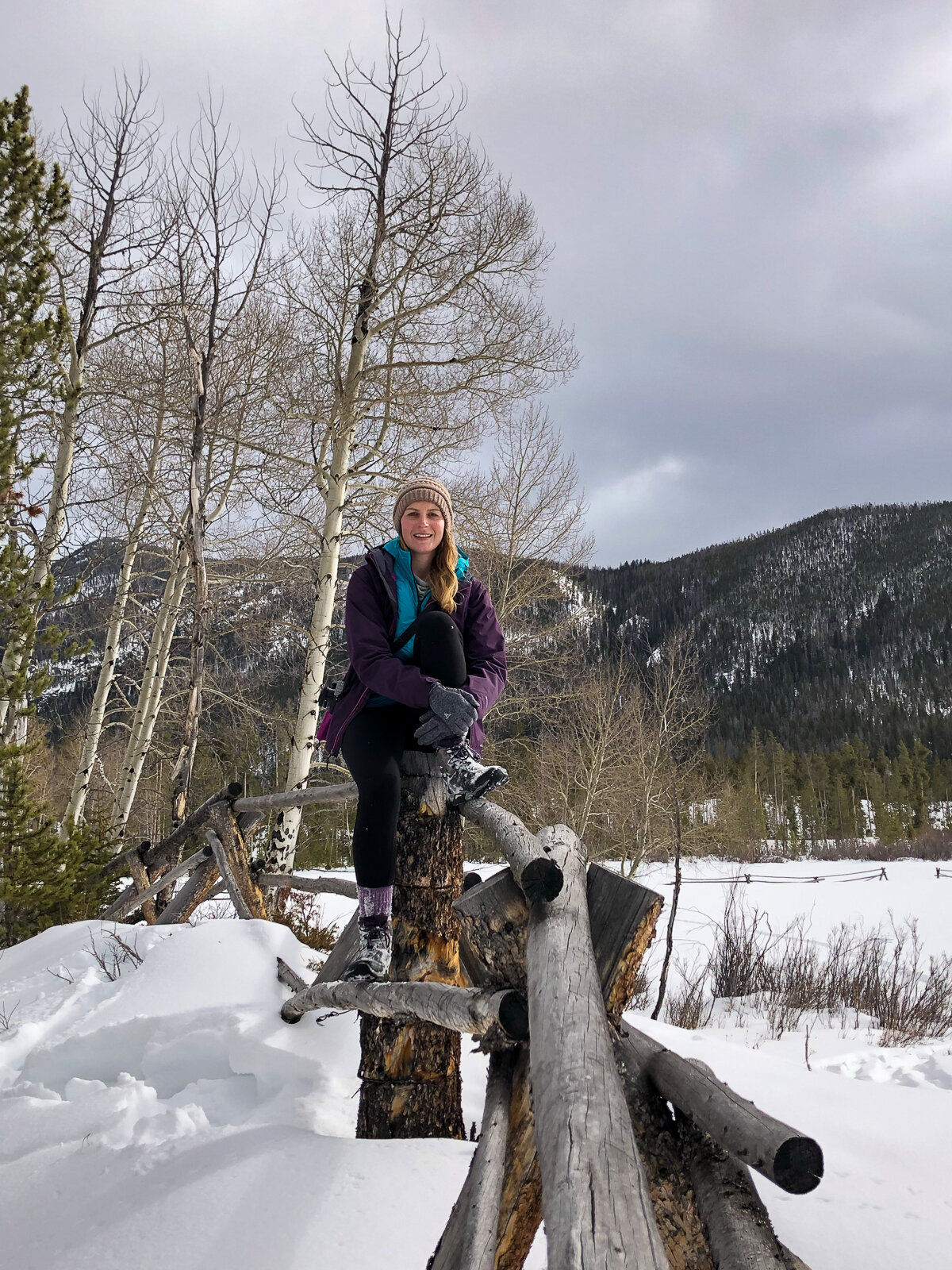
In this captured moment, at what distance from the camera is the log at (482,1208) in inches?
47.2

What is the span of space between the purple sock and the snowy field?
2.16ft

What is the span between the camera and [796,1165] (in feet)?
3.70

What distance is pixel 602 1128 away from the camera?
1024 millimetres

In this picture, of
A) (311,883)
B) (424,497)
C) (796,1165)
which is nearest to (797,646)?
(311,883)

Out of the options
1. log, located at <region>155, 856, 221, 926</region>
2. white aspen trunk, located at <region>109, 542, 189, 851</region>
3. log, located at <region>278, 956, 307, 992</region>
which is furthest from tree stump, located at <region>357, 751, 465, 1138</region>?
white aspen trunk, located at <region>109, 542, 189, 851</region>

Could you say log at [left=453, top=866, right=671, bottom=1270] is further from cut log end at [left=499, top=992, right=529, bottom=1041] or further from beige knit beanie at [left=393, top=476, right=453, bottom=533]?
beige knit beanie at [left=393, top=476, right=453, bottom=533]

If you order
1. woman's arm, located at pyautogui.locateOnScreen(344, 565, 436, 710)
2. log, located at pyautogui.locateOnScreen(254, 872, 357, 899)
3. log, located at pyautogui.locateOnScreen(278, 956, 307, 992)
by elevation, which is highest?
woman's arm, located at pyautogui.locateOnScreen(344, 565, 436, 710)

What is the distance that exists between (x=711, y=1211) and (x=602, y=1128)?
498 mm

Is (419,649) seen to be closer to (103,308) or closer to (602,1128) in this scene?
(602,1128)

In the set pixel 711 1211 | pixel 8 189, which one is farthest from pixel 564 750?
pixel 711 1211

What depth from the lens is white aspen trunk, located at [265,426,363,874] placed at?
25.9 ft

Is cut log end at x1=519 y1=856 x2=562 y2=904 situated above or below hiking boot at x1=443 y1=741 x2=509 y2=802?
below

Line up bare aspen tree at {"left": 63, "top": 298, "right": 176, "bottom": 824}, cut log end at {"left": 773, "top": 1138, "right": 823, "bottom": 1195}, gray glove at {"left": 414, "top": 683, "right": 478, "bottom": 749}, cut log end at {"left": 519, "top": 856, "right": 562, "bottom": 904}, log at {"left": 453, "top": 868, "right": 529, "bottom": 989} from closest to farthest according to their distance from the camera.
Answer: cut log end at {"left": 773, "top": 1138, "right": 823, "bottom": 1195}, cut log end at {"left": 519, "top": 856, "right": 562, "bottom": 904}, log at {"left": 453, "top": 868, "right": 529, "bottom": 989}, gray glove at {"left": 414, "top": 683, "right": 478, "bottom": 749}, bare aspen tree at {"left": 63, "top": 298, "right": 176, "bottom": 824}

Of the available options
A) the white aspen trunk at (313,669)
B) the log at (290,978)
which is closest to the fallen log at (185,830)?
the log at (290,978)
